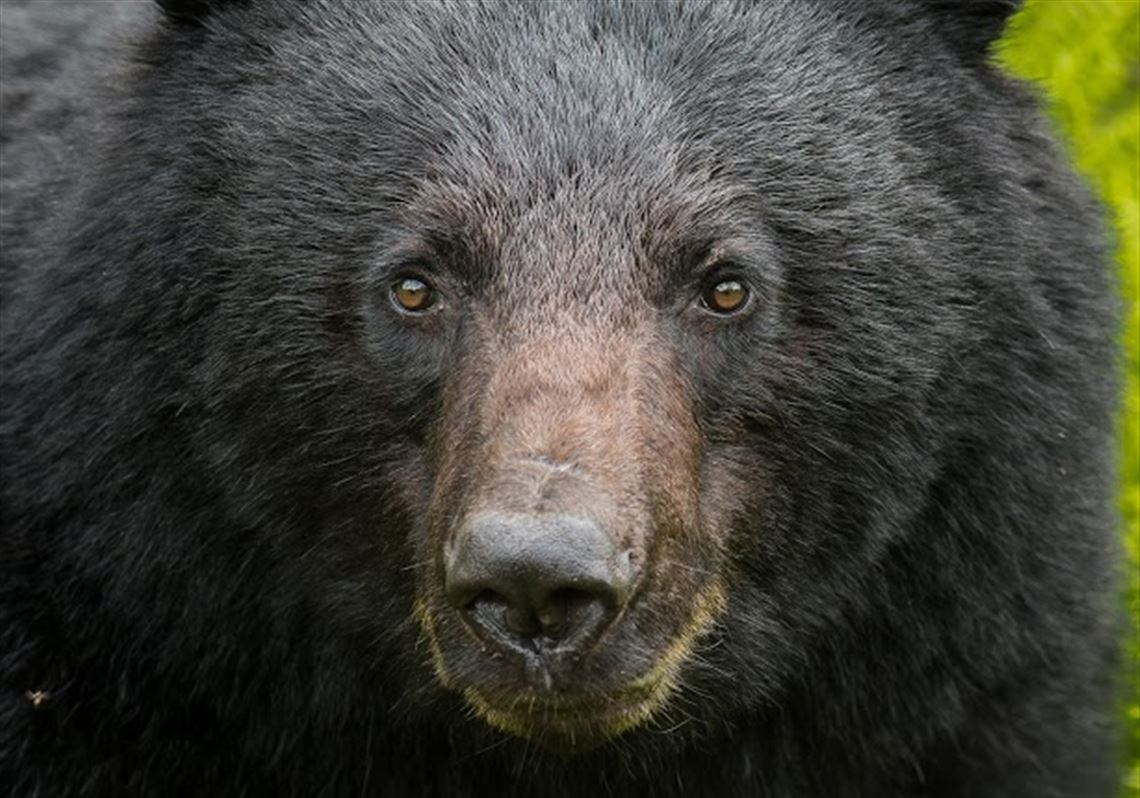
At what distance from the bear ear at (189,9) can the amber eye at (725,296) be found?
4.94 feet

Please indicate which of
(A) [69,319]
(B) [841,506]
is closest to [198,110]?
(A) [69,319]

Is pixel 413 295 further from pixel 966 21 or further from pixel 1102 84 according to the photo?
pixel 1102 84

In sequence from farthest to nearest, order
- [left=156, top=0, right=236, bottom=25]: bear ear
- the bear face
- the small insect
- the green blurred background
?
the green blurred background
the small insect
[left=156, top=0, right=236, bottom=25]: bear ear
the bear face

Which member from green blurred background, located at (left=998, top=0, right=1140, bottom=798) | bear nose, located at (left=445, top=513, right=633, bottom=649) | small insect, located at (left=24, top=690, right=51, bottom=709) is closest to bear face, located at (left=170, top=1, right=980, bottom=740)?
bear nose, located at (left=445, top=513, right=633, bottom=649)

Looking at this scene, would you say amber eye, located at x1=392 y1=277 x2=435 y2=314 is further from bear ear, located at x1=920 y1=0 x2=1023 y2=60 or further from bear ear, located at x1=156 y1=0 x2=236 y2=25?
bear ear, located at x1=920 y1=0 x2=1023 y2=60

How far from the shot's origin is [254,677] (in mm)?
Result: 6223

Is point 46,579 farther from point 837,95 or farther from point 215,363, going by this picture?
point 837,95

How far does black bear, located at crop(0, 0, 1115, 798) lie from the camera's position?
5.55 meters

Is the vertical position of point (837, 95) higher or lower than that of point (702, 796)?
higher

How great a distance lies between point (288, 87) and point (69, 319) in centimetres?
87

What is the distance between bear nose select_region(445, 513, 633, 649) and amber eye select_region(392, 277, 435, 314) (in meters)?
0.79

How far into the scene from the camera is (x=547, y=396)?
17.4 feet

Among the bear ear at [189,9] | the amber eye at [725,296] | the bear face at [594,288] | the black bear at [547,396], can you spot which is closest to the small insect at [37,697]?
the black bear at [547,396]

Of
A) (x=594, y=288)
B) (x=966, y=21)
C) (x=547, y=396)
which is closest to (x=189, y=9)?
(x=594, y=288)
